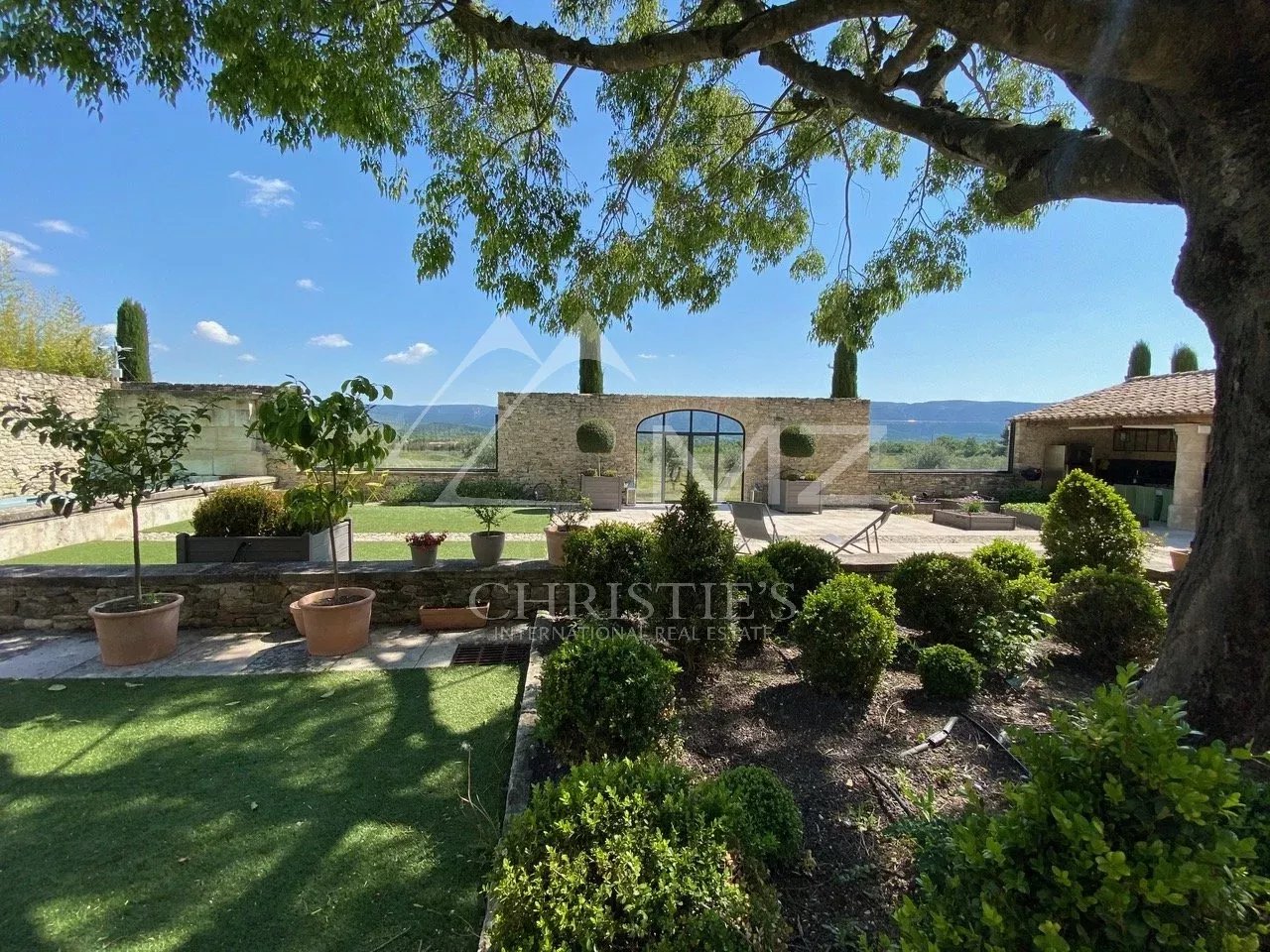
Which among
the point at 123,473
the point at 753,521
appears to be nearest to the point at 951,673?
the point at 753,521

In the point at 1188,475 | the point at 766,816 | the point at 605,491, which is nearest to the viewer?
the point at 766,816

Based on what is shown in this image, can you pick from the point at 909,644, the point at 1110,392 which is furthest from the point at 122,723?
the point at 1110,392

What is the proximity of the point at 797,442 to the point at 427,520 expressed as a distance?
899 cm

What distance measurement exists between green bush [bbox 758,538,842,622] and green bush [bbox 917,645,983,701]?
3.02ft

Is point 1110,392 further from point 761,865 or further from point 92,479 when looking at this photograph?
point 92,479

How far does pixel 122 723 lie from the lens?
2.72 metres

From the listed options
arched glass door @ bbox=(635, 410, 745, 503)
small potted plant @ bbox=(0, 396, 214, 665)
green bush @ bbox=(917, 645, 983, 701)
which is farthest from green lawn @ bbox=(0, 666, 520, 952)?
arched glass door @ bbox=(635, 410, 745, 503)

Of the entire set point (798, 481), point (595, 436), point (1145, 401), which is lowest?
point (798, 481)

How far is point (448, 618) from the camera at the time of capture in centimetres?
419

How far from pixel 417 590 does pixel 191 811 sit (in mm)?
2305

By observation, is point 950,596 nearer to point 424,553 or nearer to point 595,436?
point 424,553

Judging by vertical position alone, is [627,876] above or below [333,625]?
above

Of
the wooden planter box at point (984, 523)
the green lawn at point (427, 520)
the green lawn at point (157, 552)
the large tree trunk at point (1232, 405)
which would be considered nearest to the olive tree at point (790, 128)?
the large tree trunk at point (1232, 405)

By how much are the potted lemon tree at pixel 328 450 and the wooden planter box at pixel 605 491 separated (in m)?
9.21
